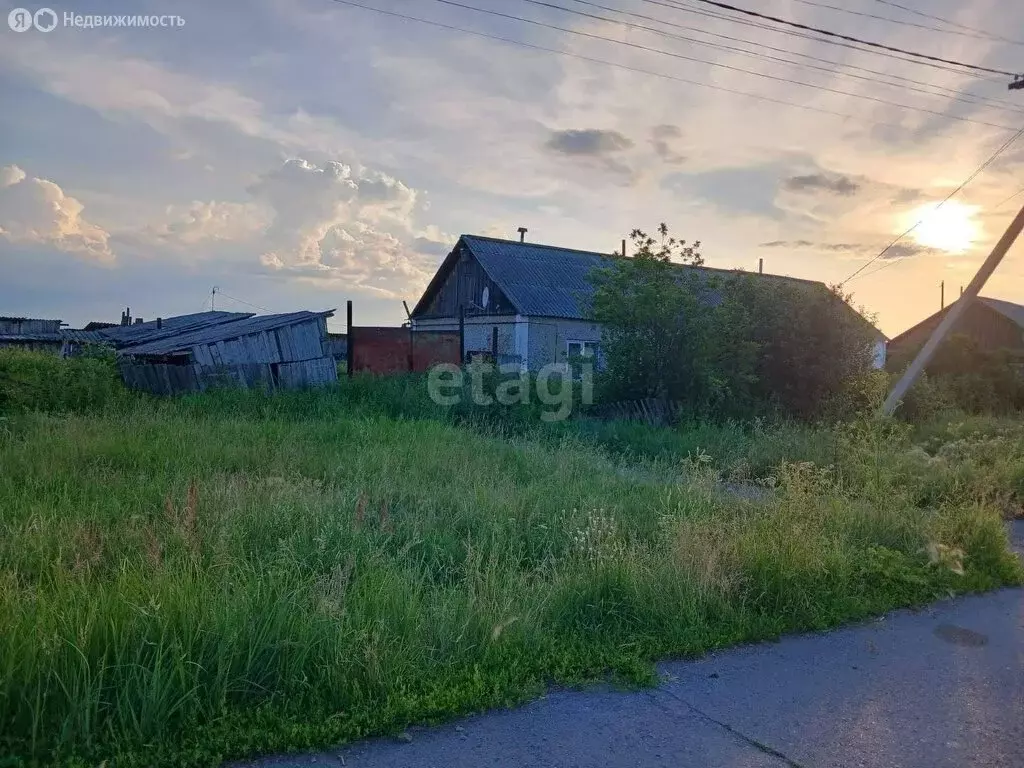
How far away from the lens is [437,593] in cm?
426

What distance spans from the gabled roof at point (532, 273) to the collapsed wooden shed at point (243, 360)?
869cm

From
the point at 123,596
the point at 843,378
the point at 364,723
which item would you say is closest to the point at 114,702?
the point at 123,596

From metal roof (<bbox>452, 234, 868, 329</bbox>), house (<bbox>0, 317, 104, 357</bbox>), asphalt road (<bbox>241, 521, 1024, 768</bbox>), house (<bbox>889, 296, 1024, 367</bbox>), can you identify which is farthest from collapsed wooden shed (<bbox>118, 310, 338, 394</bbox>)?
house (<bbox>889, 296, 1024, 367</bbox>)

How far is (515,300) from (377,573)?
20845 mm

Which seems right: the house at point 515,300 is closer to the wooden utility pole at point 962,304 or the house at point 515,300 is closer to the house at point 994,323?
the wooden utility pole at point 962,304

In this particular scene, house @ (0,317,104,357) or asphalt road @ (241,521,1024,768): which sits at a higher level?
house @ (0,317,104,357)

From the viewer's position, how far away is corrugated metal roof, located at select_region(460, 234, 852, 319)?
25172 mm

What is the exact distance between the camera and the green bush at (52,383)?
1165 centimetres

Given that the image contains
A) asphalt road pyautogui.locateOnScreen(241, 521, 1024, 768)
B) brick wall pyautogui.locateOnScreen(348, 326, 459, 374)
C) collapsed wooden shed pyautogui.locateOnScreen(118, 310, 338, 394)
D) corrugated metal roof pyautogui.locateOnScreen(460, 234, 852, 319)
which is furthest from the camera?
corrugated metal roof pyautogui.locateOnScreen(460, 234, 852, 319)

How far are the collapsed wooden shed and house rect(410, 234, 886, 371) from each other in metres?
6.16

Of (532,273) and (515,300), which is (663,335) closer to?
(515,300)

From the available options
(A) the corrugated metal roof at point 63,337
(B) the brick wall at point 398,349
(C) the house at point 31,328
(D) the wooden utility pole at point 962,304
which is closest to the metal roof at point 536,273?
(B) the brick wall at point 398,349

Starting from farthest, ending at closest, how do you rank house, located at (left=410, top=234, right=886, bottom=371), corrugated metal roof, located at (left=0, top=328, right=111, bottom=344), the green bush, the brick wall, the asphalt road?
house, located at (left=410, top=234, right=886, bottom=371)
corrugated metal roof, located at (left=0, top=328, right=111, bottom=344)
the brick wall
the green bush
the asphalt road

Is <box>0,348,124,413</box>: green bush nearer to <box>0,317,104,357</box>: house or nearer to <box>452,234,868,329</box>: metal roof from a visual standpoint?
<box>0,317,104,357</box>: house
